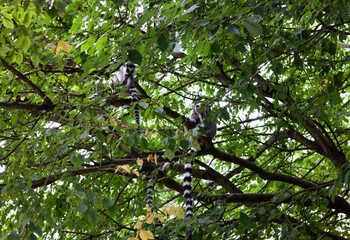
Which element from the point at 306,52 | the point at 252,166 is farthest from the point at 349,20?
the point at 252,166

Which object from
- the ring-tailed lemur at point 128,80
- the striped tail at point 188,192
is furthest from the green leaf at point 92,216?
the ring-tailed lemur at point 128,80

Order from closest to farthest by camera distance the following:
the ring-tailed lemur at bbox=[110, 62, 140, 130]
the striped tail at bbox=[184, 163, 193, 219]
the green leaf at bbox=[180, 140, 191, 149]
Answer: the green leaf at bbox=[180, 140, 191, 149] < the striped tail at bbox=[184, 163, 193, 219] < the ring-tailed lemur at bbox=[110, 62, 140, 130]

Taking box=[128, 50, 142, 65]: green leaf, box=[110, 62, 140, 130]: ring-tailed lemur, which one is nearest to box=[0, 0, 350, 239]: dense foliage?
box=[128, 50, 142, 65]: green leaf

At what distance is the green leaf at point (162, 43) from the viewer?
1.86 m

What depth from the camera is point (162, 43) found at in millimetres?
1876

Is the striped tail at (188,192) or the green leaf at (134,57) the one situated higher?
the striped tail at (188,192)

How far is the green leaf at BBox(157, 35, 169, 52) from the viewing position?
1.86m

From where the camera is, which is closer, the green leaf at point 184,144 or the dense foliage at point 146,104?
the dense foliage at point 146,104

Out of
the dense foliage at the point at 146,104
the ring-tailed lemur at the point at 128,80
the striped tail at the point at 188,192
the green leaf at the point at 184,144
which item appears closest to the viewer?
the dense foliage at the point at 146,104

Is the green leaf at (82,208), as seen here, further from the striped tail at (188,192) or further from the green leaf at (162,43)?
the striped tail at (188,192)

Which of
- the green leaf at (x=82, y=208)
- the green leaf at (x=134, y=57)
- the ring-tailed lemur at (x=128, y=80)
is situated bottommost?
the green leaf at (x=82, y=208)

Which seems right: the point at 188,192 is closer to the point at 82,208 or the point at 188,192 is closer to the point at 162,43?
the point at 82,208

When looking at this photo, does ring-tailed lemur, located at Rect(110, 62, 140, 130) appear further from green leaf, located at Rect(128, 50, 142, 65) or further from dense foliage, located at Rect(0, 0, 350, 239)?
green leaf, located at Rect(128, 50, 142, 65)

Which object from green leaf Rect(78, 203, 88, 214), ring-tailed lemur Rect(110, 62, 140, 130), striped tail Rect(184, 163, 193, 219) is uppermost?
ring-tailed lemur Rect(110, 62, 140, 130)
